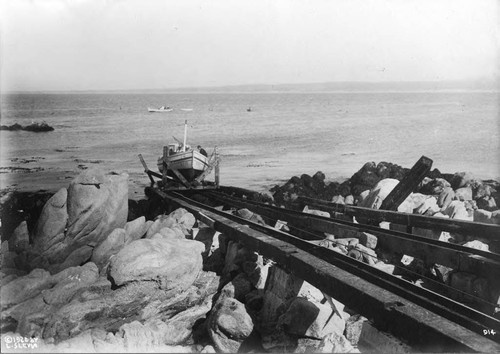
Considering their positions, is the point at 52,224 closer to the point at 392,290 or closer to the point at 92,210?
the point at 92,210

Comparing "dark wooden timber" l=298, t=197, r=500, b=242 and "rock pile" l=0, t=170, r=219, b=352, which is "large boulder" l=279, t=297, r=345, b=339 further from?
"dark wooden timber" l=298, t=197, r=500, b=242

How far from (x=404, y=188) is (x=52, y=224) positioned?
914 centimetres

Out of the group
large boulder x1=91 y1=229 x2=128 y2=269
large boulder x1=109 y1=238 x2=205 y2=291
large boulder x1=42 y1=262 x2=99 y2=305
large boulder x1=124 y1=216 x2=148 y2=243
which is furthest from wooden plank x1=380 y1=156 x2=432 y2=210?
large boulder x1=42 y1=262 x2=99 y2=305

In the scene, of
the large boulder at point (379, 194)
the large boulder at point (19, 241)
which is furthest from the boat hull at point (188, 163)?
the large boulder at point (19, 241)

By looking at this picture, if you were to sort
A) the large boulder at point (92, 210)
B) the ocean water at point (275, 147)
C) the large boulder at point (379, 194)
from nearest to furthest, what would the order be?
the large boulder at point (92, 210), the large boulder at point (379, 194), the ocean water at point (275, 147)

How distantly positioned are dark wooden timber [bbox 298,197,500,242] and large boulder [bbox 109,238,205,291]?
177 inches

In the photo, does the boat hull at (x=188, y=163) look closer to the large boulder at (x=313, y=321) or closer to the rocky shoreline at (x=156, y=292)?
the rocky shoreline at (x=156, y=292)

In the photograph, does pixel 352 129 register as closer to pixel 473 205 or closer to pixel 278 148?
pixel 278 148

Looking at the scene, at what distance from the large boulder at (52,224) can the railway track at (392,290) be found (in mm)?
4052

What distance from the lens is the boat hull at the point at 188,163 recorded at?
68.3 ft

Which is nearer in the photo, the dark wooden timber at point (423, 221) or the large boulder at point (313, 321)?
the large boulder at point (313, 321)

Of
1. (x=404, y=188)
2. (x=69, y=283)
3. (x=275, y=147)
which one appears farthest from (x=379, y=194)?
(x=275, y=147)

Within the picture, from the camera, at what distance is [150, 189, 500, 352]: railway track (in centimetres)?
379

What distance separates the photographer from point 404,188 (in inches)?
430
